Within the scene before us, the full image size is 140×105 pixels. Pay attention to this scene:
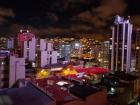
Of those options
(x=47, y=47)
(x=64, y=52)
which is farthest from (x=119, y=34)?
(x=64, y=52)

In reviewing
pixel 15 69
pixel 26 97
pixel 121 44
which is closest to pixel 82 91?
pixel 26 97

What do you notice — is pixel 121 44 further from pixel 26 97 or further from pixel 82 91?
pixel 26 97

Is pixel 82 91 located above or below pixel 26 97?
above

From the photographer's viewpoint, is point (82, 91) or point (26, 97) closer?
point (26, 97)

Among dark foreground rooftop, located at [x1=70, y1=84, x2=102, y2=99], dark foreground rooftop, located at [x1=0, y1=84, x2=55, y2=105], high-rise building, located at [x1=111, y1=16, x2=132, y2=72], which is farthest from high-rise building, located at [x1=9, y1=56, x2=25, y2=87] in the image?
high-rise building, located at [x1=111, y1=16, x2=132, y2=72]

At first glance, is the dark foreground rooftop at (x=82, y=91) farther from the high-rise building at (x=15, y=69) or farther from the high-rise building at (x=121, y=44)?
the high-rise building at (x=121, y=44)

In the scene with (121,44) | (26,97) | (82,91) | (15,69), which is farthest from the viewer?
(121,44)

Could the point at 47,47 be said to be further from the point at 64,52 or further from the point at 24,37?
the point at 64,52

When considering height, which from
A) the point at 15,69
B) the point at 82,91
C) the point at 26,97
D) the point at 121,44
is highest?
the point at 121,44
